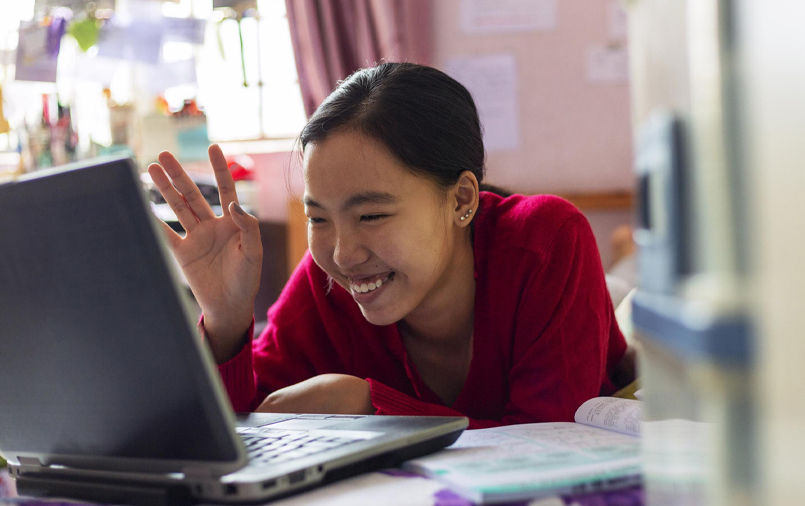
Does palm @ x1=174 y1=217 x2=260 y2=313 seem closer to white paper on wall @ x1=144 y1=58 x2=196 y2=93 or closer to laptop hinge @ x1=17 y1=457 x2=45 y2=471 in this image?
laptop hinge @ x1=17 y1=457 x2=45 y2=471

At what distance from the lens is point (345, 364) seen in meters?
1.18

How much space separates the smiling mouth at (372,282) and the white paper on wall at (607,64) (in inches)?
78.7

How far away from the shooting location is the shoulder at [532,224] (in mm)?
1055

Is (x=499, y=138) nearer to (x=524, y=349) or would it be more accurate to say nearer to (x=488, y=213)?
(x=488, y=213)

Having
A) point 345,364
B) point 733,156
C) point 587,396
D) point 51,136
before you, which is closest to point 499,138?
point 51,136

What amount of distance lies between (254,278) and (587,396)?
45 cm

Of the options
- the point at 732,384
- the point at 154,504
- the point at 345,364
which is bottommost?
the point at 345,364

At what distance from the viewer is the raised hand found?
0.99 meters

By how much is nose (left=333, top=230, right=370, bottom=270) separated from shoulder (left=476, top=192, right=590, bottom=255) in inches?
9.3

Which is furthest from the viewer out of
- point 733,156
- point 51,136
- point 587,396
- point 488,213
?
point 51,136

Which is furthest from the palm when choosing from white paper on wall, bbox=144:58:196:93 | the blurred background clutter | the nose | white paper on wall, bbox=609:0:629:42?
white paper on wall, bbox=609:0:629:42

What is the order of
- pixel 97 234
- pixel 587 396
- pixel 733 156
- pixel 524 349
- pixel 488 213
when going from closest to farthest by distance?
1. pixel 733 156
2. pixel 97 234
3. pixel 587 396
4. pixel 524 349
5. pixel 488 213

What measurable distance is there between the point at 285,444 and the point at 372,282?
0.47m

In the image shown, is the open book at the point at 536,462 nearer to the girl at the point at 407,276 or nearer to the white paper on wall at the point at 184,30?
the girl at the point at 407,276
